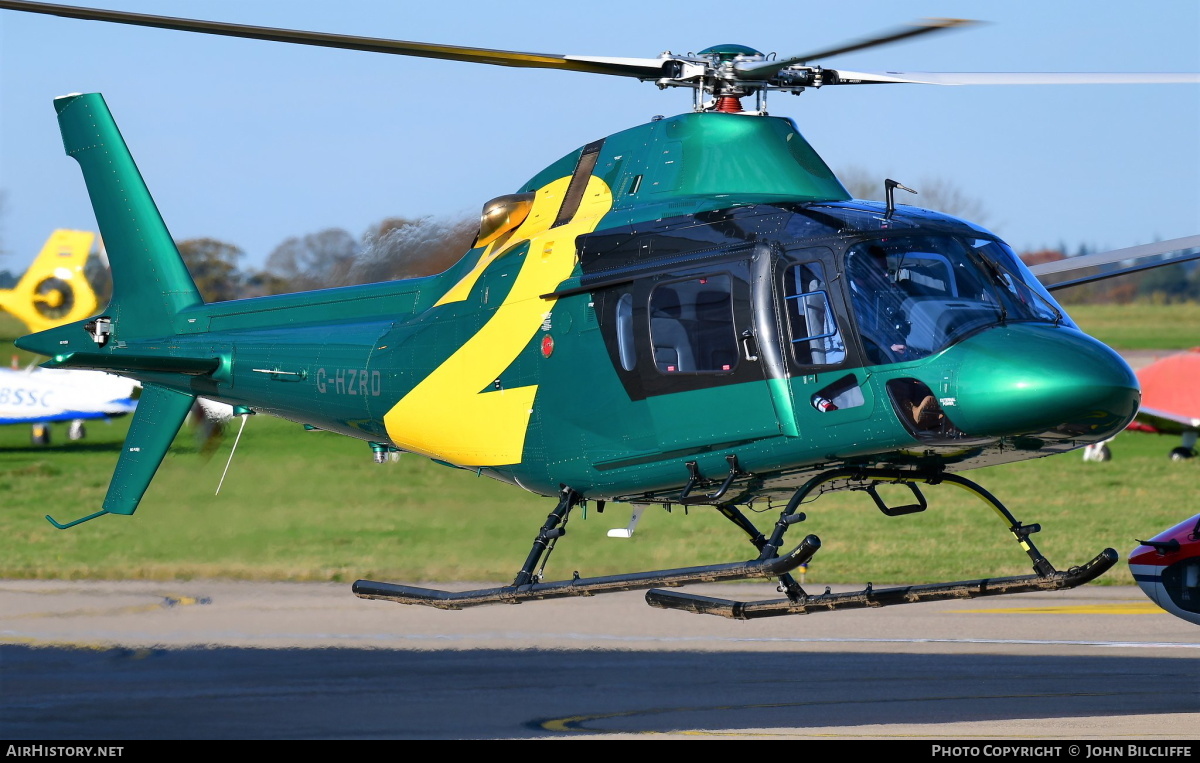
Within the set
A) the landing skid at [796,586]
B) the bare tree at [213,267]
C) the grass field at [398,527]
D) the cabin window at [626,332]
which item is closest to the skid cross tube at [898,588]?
the landing skid at [796,586]

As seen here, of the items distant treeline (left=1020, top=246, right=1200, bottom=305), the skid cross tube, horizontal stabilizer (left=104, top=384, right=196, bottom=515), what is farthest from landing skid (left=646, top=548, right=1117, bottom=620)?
distant treeline (left=1020, top=246, right=1200, bottom=305)

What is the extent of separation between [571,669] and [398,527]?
6241 mm

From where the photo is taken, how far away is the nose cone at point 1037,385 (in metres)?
8.09

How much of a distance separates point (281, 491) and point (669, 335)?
11.1 m

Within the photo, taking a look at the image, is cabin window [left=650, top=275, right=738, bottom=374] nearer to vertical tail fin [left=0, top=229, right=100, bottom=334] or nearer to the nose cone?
the nose cone

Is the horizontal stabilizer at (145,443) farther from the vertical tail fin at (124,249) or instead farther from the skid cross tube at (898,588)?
the skid cross tube at (898,588)

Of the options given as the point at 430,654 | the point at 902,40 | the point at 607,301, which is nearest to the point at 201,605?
the point at 430,654

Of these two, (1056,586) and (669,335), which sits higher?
(669,335)

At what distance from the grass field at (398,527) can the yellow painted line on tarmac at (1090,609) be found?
7.24 feet

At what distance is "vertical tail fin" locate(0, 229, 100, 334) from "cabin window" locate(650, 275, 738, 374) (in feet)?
50.7

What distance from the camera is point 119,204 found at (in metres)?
14.1

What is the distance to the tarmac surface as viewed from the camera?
11797 millimetres

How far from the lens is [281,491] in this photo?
1920 centimetres

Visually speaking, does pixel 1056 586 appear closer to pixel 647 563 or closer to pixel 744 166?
pixel 744 166
